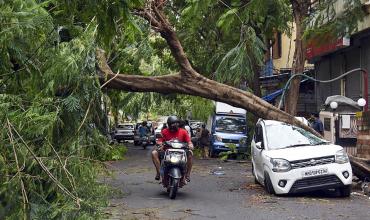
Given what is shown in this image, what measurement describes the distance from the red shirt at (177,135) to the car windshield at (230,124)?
49.3ft

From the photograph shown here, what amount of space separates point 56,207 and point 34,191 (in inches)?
9.7

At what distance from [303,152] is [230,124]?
51.8ft

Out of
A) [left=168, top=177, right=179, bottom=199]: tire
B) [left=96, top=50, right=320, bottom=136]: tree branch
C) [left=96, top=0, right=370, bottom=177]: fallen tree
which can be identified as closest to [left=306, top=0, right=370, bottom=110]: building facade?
[left=96, top=0, right=370, bottom=177]: fallen tree

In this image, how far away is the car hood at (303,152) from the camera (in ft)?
39.3

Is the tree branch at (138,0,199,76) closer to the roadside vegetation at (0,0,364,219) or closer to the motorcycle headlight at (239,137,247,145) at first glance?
the roadside vegetation at (0,0,364,219)

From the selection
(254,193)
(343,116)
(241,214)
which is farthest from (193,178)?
(241,214)

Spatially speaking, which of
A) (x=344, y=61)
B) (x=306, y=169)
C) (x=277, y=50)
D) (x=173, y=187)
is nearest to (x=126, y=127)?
(x=277, y=50)

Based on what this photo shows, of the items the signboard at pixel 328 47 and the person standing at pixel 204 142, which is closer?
the signboard at pixel 328 47

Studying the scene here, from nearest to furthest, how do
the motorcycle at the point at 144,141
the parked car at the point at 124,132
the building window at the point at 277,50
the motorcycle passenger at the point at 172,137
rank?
the motorcycle passenger at the point at 172,137 < the building window at the point at 277,50 < the motorcycle at the point at 144,141 < the parked car at the point at 124,132

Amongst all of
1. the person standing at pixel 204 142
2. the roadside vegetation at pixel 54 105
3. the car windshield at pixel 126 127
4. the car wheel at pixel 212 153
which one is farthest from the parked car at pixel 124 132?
the roadside vegetation at pixel 54 105

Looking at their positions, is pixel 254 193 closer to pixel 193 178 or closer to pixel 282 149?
pixel 282 149

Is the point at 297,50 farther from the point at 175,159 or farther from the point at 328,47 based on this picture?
the point at 175,159

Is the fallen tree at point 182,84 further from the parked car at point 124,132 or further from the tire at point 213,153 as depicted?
the parked car at point 124,132

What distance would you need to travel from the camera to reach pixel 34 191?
5207mm
